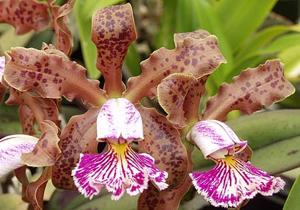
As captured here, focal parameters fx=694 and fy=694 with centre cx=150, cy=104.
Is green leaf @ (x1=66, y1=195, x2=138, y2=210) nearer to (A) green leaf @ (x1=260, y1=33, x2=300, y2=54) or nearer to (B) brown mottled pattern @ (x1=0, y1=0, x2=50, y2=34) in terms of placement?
(B) brown mottled pattern @ (x1=0, y1=0, x2=50, y2=34)

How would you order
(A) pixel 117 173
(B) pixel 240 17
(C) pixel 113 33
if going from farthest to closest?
(B) pixel 240 17 → (C) pixel 113 33 → (A) pixel 117 173

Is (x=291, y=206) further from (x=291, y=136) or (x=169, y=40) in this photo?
(x=169, y=40)

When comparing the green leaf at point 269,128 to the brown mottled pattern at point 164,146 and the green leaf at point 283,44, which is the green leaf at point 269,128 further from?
the green leaf at point 283,44

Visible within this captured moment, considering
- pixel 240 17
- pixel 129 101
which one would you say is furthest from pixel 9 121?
pixel 240 17

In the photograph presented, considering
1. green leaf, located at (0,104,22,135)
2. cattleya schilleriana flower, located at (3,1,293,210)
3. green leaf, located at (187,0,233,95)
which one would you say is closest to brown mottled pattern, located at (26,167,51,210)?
cattleya schilleriana flower, located at (3,1,293,210)

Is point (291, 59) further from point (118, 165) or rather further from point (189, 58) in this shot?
point (118, 165)

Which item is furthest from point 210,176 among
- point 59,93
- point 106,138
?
point 59,93
